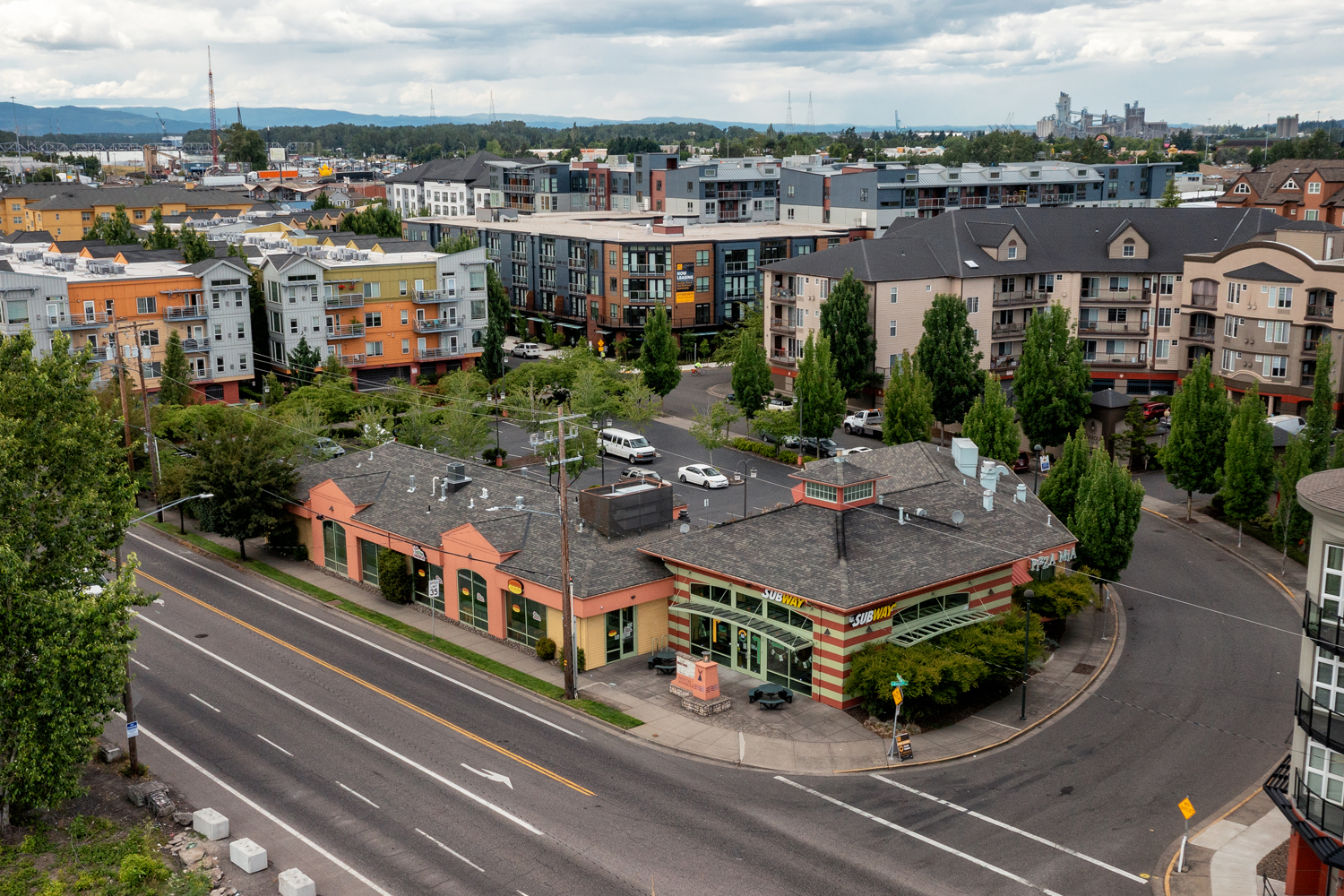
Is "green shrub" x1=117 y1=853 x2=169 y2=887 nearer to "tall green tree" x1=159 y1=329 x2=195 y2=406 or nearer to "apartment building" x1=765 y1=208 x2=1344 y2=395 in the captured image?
"tall green tree" x1=159 y1=329 x2=195 y2=406

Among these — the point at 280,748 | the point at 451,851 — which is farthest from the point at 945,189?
the point at 451,851

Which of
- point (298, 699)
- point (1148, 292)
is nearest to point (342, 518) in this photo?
point (298, 699)

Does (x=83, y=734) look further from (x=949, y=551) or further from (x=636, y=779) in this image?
(x=949, y=551)

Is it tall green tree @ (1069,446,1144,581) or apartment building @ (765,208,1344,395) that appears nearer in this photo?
tall green tree @ (1069,446,1144,581)

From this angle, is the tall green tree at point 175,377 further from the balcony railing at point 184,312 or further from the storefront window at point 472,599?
the storefront window at point 472,599

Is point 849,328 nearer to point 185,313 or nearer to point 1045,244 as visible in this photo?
point 1045,244

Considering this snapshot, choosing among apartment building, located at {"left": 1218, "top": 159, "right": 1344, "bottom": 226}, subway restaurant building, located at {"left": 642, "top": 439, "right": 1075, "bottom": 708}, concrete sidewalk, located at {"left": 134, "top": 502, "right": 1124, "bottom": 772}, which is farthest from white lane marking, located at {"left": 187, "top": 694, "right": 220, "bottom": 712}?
apartment building, located at {"left": 1218, "top": 159, "right": 1344, "bottom": 226}
